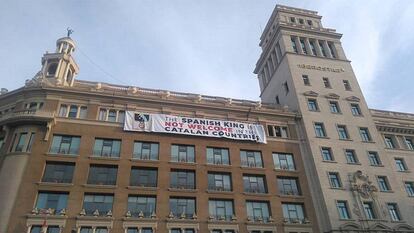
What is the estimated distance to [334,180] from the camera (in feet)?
153

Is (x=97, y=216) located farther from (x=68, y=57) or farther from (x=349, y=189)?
(x=349, y=189)

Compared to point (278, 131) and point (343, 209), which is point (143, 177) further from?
point (343, 209)

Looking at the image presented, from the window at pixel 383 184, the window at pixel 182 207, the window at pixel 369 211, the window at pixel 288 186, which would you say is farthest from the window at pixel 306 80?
the window at pixel 182 207

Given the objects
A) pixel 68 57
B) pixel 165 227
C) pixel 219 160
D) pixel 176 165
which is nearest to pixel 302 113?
pixel 219 160

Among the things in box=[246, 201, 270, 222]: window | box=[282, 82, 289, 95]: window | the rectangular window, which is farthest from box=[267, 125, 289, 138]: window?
the rectangular window

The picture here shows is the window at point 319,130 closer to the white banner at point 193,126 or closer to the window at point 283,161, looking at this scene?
the window at point 283,161

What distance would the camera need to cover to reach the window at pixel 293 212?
1686 inches

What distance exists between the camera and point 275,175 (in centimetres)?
4572

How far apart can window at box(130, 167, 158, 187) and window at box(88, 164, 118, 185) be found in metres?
2.09

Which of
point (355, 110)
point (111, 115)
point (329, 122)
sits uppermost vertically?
point (355, 110)

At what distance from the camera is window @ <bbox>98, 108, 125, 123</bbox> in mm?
45125

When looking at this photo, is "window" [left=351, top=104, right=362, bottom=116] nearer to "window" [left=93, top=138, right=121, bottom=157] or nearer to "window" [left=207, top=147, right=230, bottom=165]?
"window" [left=207, top=147, right=230, bottom=165]

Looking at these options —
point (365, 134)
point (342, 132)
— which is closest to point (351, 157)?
point (342, 132)

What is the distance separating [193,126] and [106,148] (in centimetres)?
1136
